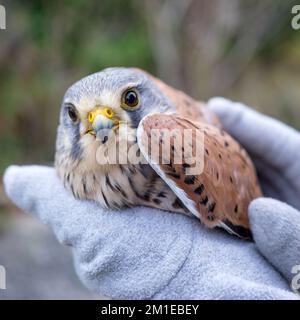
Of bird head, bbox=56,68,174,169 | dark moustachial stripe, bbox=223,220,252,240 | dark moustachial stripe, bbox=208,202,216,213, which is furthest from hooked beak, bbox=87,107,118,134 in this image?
dark moustachial stripe, bbox=223,220,252,240

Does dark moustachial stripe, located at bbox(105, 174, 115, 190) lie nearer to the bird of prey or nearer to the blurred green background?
the bird of prey

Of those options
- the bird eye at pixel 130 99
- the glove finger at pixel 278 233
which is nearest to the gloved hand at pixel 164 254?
the glove finger at pixel 278 233

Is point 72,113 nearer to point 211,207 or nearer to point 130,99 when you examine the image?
point 130,99

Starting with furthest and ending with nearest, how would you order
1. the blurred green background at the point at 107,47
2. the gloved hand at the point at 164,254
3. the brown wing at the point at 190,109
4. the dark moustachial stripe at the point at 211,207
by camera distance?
the blurred green background at the point at 107,47 → the brown wing at the point at 190,109 → the dark moustachial stripe at the point at 211,207 → the gloved hand at the point at 164,254

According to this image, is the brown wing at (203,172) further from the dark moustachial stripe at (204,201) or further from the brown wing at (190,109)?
the brown wing at (190,109)
